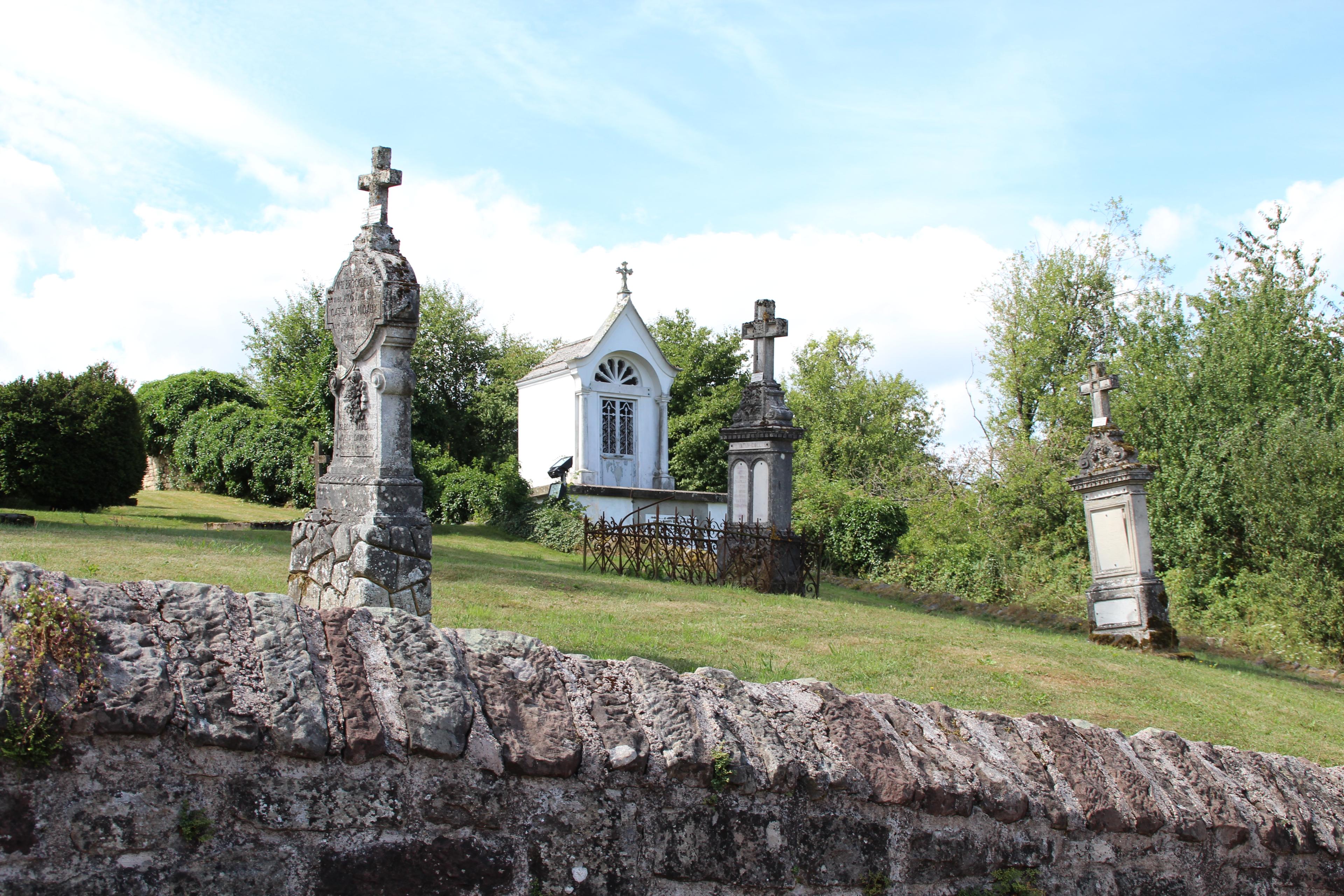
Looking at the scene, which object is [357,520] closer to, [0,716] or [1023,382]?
[0,716]

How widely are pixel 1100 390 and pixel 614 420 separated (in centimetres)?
1480

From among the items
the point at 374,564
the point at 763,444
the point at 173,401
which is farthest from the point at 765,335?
the point at 173,401

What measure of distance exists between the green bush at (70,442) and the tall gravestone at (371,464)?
11374mm

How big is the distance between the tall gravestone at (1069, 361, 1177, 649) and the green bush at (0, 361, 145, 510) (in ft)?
55.7

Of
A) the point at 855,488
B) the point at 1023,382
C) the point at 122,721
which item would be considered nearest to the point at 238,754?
the point at 122,721

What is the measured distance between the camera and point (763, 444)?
16.8m

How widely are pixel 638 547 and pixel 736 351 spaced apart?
25523 mm

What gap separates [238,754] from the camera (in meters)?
1.95

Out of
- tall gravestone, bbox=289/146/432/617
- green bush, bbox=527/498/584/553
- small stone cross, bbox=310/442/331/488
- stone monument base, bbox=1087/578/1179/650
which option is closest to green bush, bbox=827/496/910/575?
green bush, bbox=527/498/584/553

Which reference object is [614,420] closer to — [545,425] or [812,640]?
[545,425]

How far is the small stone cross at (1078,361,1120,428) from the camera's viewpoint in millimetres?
15406

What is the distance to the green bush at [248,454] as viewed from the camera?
25.4 m

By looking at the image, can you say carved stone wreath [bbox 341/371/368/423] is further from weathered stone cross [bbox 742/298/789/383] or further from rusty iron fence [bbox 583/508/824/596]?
weathered stone cross [bbox 742/298/789/383]

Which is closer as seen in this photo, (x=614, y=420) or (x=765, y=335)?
(x=765, y=335)
